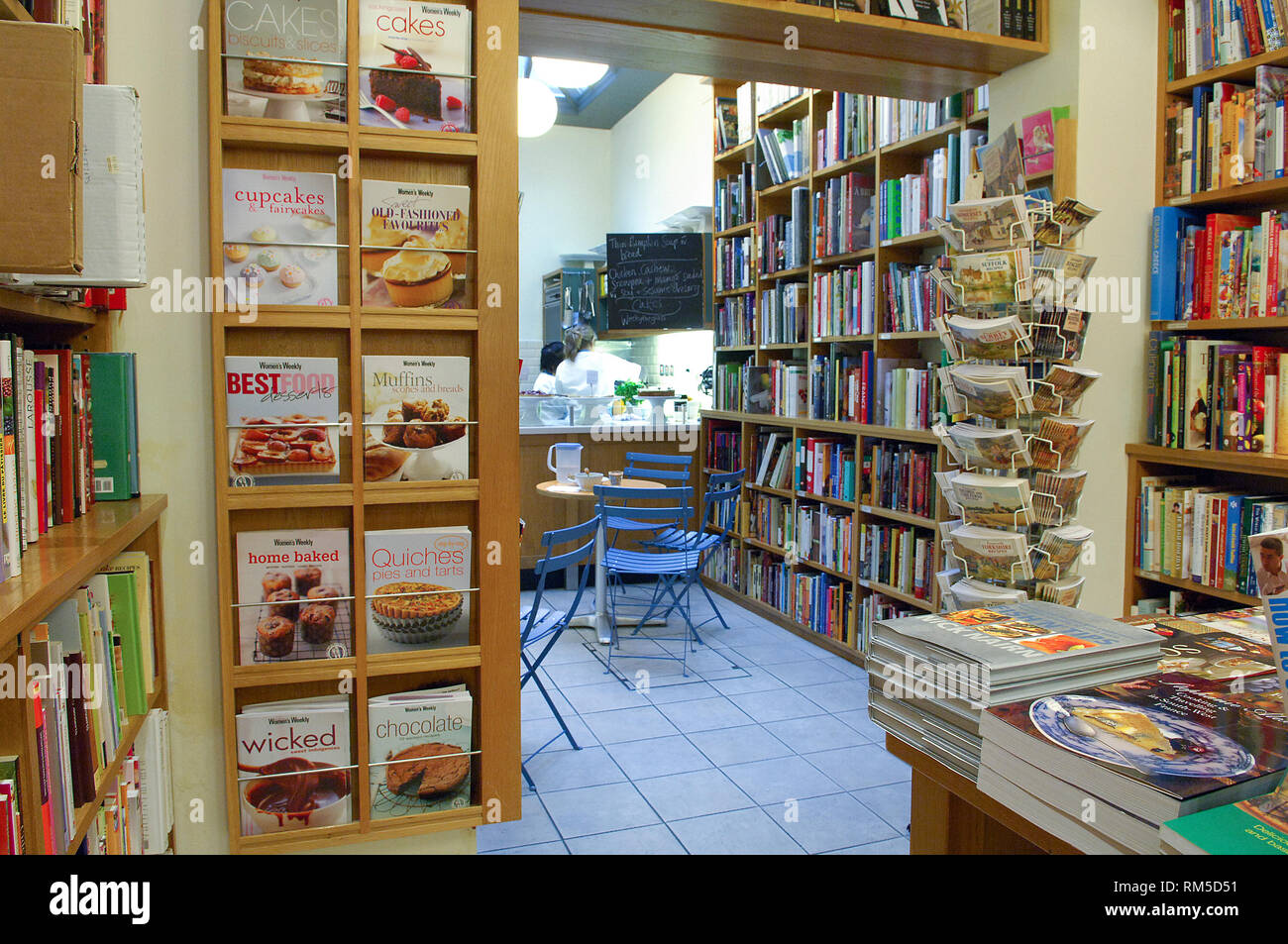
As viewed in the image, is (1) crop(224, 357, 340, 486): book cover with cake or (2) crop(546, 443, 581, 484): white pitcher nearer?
(1) crop(224, 357, 340, 486): book cover with cake

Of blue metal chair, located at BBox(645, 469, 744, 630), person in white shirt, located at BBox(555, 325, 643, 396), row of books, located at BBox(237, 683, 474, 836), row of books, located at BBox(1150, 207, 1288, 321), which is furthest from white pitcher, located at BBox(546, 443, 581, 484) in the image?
row of books, located at BBox(237, 683, 474, 836)

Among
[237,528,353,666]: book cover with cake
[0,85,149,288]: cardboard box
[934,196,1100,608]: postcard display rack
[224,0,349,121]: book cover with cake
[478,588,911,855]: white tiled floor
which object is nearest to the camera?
[0,85,149,288]: cardboard box

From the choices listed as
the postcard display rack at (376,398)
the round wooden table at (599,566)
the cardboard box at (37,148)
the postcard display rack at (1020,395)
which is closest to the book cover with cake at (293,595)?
the postcard display rack at (376,398)

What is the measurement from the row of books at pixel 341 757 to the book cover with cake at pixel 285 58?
1.28m

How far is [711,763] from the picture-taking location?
132 inches

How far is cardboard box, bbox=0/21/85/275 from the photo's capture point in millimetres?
896

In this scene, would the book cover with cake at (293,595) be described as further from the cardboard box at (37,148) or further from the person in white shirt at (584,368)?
the person in white shirt at (584,368)

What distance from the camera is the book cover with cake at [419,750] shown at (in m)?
1.95

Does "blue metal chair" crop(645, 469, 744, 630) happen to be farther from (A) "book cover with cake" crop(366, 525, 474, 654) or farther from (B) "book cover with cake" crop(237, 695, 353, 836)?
(B) "book cover with cake" crop(237, 695, 353, 836)

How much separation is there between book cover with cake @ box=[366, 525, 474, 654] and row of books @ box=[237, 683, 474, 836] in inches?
5.5

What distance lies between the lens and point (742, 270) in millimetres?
5887


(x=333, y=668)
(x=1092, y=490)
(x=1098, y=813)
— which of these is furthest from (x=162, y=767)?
(x=1092, y=490)

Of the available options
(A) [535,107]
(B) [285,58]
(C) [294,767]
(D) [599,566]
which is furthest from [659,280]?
(C) [294,767]
